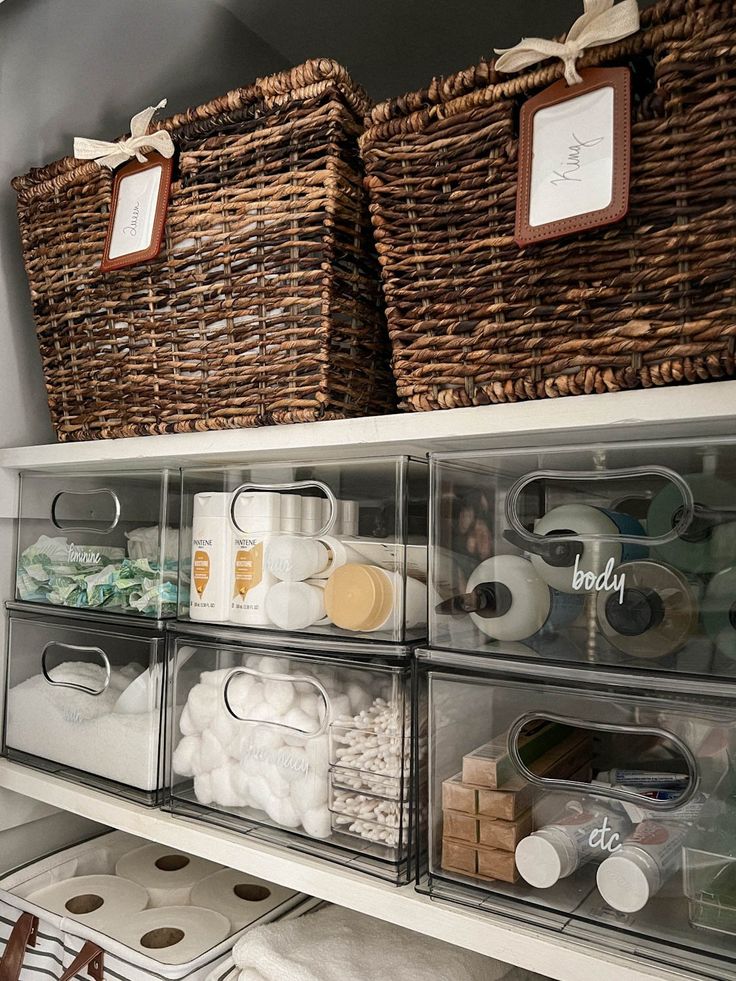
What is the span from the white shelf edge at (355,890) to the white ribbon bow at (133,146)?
2.74ft

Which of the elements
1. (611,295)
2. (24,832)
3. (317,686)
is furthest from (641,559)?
(24,832)

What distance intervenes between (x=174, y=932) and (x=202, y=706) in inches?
11.7

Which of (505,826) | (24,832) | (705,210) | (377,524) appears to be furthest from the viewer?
(24,832)

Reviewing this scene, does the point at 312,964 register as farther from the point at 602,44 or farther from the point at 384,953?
the point at 602,44

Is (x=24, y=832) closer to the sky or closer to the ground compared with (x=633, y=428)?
closer to the ground

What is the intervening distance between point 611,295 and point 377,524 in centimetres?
35

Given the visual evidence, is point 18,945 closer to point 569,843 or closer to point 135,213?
point 569,843

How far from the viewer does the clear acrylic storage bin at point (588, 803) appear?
68 centimetres

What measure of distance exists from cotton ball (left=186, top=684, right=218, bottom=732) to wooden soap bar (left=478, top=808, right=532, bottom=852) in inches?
15.4

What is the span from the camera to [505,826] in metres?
0.77

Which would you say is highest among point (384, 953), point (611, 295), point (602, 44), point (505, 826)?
point (602, 44)

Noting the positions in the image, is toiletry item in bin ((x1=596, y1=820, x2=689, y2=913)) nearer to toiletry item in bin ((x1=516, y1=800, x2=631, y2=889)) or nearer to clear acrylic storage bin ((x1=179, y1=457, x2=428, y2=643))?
toiletry item in bin ((x1=516, y1=800, x2=631, y2=889))

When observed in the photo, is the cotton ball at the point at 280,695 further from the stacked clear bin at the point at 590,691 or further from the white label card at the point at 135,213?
the white label card at the point at 135,213

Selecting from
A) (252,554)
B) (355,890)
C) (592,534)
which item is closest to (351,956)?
(355,890)
